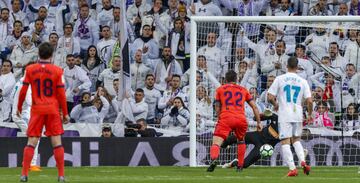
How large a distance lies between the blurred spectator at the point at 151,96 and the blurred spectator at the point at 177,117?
29.0 inches

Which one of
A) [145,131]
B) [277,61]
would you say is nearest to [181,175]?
[145,131]

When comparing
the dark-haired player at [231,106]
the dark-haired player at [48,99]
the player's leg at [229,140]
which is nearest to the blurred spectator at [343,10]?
the player's leg at [229,140]

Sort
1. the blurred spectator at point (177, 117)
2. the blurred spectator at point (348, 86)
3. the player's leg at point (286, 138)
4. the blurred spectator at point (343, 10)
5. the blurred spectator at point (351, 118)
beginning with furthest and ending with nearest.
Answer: the blurred spectator at point (343, 10) → the blurred spectator at point (177, 117) → the blurred spectator at point (348, 86) → the blurred spectator at point (351, 118) → the player's leg at point (286, 138)

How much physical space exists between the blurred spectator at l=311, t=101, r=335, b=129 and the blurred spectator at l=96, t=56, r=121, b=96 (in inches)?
190

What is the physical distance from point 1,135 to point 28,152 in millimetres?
7664

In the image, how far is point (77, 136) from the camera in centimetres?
2222

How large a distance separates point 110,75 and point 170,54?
1.43 metres

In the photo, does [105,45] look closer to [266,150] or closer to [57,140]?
[266,150]

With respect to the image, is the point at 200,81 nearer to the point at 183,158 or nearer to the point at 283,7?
the point at 183,158

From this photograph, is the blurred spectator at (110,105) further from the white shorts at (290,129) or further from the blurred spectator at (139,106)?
the white shorts at (290,129)

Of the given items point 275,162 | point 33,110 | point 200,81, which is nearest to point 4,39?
point 200,81

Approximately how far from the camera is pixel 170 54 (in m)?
24.9

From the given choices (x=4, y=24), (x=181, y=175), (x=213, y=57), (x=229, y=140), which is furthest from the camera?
(x=4, y=24)

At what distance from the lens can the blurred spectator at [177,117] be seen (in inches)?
916
